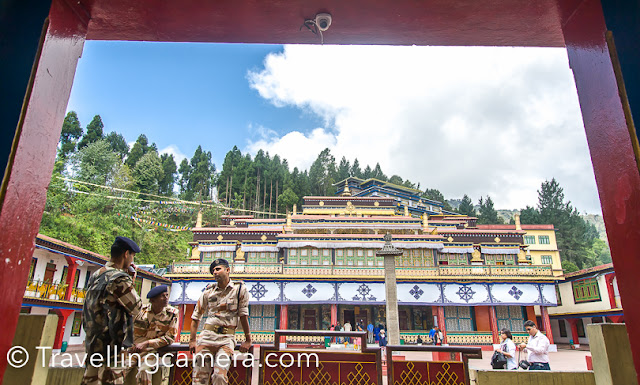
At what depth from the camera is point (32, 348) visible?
297 cm

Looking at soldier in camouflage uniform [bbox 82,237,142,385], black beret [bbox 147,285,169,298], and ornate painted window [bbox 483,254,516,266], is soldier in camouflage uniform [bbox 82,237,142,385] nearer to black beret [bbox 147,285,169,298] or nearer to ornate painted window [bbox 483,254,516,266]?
black beret [bbox 147,285,169,298]

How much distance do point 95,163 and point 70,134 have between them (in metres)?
9.80

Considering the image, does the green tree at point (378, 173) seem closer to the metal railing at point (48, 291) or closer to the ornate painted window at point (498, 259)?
the ornate painted window at point (498, 259)

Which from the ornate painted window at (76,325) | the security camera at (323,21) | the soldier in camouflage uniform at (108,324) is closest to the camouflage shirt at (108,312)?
the soldier in camouflage uniform at (108,324)

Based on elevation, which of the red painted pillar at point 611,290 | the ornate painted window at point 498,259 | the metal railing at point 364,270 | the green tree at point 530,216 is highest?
the green tree at point 530,216

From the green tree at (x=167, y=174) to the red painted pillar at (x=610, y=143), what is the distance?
56.8m

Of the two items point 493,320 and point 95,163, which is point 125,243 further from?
point 95,163

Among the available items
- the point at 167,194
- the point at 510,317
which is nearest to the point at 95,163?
the point at 167,194

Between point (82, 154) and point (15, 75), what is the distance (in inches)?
1788

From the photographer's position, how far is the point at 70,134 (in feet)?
151

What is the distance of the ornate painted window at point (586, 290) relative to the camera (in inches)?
915

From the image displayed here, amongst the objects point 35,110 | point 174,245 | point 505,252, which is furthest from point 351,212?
point 35,110

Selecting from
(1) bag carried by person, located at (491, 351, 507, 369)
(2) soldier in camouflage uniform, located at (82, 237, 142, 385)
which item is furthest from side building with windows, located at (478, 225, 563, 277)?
(2) soldier in camouflage uniform, located at (82, 237, 142, 385)

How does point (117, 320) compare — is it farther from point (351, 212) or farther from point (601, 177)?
point (351, 212)
